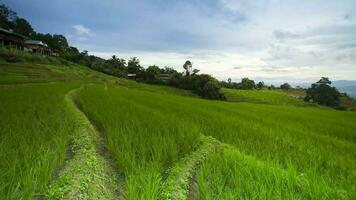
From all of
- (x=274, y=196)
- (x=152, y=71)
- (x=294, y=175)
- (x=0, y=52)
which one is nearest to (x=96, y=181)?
(x=274, y=196)

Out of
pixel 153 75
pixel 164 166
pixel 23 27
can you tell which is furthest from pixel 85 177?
pixel 23 27

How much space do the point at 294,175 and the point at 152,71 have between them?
55.2 metres

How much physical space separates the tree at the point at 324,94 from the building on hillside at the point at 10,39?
51.5 meters

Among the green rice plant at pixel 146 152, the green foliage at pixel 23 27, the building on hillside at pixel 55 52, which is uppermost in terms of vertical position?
the green foliage at pixel 23 27

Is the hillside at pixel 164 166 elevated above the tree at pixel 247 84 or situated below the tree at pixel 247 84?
above

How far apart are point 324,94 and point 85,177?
6286 centimetres

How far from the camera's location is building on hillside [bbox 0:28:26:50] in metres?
40.8

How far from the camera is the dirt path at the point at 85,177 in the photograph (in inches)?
130

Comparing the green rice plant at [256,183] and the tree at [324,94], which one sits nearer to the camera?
the green rice plant at [256,183]

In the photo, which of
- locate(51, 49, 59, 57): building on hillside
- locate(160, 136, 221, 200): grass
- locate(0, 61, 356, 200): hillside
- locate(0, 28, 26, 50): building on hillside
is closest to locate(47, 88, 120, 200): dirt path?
locate(0, 61, 356, 200): hillside

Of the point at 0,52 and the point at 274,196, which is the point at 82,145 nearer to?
the point at 274,196

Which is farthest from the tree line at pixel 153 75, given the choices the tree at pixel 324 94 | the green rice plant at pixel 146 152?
the green rice plant at pixel 146 152

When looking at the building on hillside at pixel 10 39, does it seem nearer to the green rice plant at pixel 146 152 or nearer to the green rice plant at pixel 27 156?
the green rice plant at pixel 27 156

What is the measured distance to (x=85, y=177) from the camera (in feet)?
12.2
